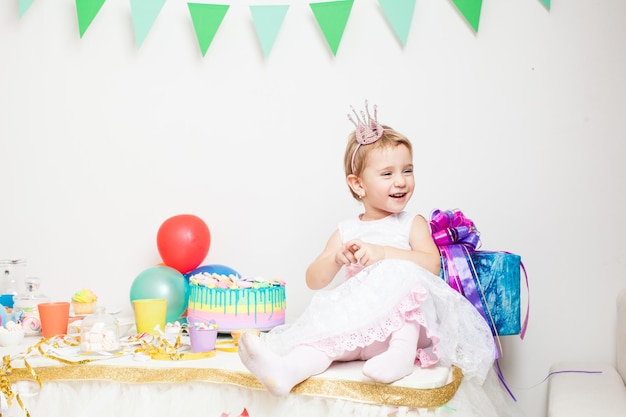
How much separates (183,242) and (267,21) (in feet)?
2.99

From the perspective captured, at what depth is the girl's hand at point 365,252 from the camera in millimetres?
1781

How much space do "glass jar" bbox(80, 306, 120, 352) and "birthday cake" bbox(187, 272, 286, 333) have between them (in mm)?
246

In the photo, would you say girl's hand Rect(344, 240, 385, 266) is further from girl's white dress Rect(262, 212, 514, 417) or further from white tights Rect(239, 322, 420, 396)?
white tights Rect(239, 322, 420, 396)

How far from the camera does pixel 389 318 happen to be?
5.31 feet

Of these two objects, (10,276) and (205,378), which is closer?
(205,378)

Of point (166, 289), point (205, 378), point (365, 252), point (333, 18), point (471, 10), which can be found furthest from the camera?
point (333, 18)

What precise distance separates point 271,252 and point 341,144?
1.59ft

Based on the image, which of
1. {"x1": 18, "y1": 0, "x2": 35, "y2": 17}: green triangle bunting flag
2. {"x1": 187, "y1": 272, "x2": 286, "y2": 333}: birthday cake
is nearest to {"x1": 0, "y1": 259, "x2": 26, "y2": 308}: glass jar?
{"x1": 187, "y1": 272, "x2": 286, "y2": 333}: birthday cake

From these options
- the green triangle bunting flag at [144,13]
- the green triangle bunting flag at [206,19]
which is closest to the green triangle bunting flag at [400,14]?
the green triangle bunting flag at [206,19]

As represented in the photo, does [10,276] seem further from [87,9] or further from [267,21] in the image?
[267,21]

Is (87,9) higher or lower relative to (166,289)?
higher

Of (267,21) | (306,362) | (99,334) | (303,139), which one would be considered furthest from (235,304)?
(267,21)

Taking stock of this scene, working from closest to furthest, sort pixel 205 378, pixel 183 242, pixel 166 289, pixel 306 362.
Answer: pixel 306 362 < pixel 205 378 < pixel 166 289 < pixel 183 242

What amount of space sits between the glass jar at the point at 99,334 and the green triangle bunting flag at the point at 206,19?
121 centimetres
